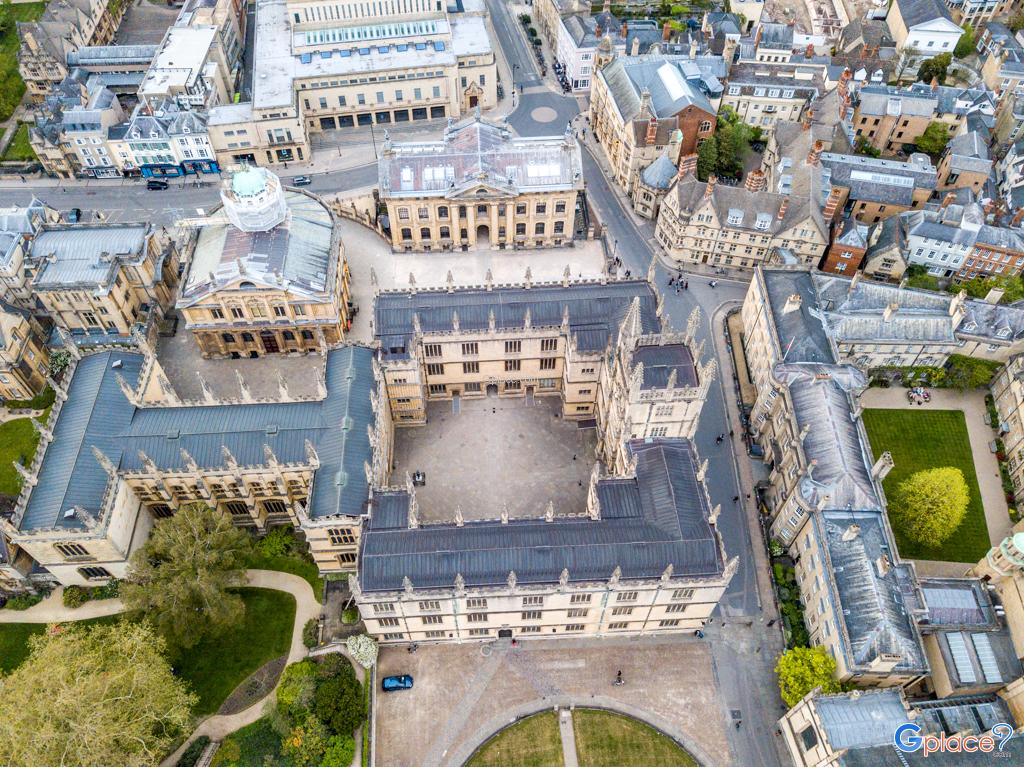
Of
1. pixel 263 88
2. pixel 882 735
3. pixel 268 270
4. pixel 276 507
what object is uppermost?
pixel 263 88

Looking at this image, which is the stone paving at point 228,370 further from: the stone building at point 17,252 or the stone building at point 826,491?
the stone building at point 826,491

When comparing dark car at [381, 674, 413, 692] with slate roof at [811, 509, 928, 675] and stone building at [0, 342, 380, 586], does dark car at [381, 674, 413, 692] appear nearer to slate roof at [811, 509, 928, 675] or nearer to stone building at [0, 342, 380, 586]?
stone building at [0, 342, 380, 586]

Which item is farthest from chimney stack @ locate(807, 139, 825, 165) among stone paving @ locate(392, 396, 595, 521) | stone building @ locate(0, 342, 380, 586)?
stone building @ locate(0, 342, 380, 586)

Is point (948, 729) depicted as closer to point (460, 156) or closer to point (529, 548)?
point (529, 548)

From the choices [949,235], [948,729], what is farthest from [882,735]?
[949,235]

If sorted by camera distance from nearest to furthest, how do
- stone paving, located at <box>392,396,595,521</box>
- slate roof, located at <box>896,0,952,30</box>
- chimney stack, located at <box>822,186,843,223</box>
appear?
1. stone paving, located at <box>392,396,595,521</box>
2. chimney stack, located at <box>822,186,843,223</box>
3. slate roof, located at <box>896,0,952,30</box>

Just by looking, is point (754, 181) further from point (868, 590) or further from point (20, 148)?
point (20, 148)

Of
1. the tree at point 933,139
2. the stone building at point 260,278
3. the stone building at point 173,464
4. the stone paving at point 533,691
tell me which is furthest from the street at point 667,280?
the tree at point 933,139

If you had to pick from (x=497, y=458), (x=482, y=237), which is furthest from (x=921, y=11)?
(x=497, y=458)
